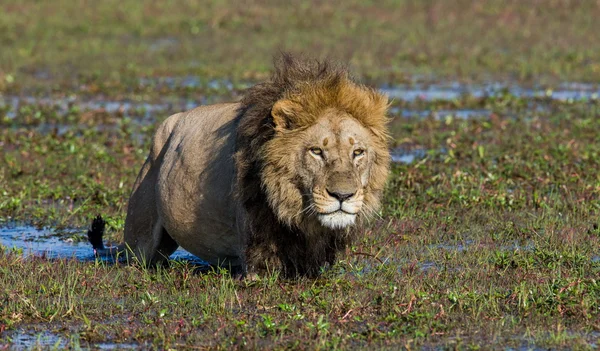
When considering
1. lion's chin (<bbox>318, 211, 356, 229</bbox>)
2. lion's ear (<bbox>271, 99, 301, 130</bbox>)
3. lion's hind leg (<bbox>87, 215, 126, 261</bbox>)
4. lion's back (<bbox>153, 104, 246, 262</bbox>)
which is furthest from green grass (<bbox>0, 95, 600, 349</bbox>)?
lion's ear (<bbox>271, 99, 301, 130</bbox>)

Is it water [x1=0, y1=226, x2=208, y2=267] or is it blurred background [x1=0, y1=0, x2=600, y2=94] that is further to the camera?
blurred background [x1=0, y1=0, x2=600, y2=94]

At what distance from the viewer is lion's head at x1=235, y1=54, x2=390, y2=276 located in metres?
Answer: 5.91

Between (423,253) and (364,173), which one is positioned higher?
(364,173)

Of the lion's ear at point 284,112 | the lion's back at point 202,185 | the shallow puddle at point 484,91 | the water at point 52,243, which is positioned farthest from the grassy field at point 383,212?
the lion's ear at point 284,112

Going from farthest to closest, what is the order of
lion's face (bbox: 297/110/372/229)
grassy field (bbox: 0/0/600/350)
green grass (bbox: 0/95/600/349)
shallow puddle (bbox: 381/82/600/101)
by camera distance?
shallow puddle (bbox: 381/82/600/101)
lion's face (bbox: 297/110/372/229)
grassy field (bbox: 0/0/600/350)
green grass (bbox: 0/95/600/349)

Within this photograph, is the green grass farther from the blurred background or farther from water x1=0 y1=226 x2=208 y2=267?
the blurred background

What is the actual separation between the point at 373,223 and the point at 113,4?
66.6 ft

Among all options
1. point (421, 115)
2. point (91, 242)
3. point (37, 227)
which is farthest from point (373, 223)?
point (421, 115)

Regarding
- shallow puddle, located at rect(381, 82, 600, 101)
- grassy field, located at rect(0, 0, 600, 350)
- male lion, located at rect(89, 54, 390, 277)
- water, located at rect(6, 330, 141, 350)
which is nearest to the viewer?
water, located at rect(6, 330, 141, 350)

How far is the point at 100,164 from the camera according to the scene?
37.1 feet

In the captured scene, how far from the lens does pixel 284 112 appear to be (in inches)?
239

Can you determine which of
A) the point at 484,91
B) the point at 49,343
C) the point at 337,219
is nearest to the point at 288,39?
the point at 484,91

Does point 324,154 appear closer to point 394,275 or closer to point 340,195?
point 340,195

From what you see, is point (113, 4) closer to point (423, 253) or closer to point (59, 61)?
point (59, 61)
